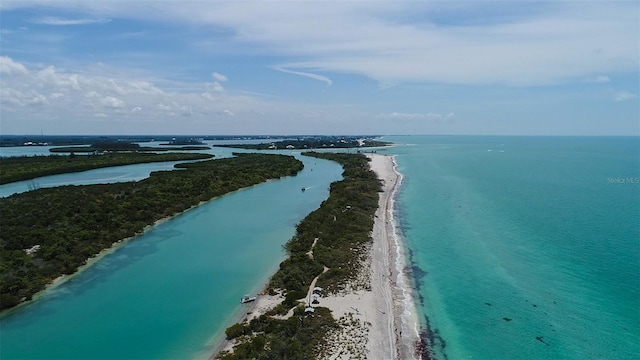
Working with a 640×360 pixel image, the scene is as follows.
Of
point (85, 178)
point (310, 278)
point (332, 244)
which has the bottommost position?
point (310, 278)

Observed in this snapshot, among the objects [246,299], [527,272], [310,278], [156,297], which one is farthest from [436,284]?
[156,297]

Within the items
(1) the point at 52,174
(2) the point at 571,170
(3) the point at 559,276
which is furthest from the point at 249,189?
(2) the point at 571,170

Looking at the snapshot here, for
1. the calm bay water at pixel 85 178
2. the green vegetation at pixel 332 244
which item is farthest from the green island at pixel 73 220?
the green vegetation at pixel 332 244

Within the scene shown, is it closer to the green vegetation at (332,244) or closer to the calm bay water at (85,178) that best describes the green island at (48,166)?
the calm bay water at (85,178)

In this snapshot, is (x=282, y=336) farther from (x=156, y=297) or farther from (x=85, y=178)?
(x=85, y=178)

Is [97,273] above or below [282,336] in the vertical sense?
below

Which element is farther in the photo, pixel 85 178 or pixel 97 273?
pixel 85 178
